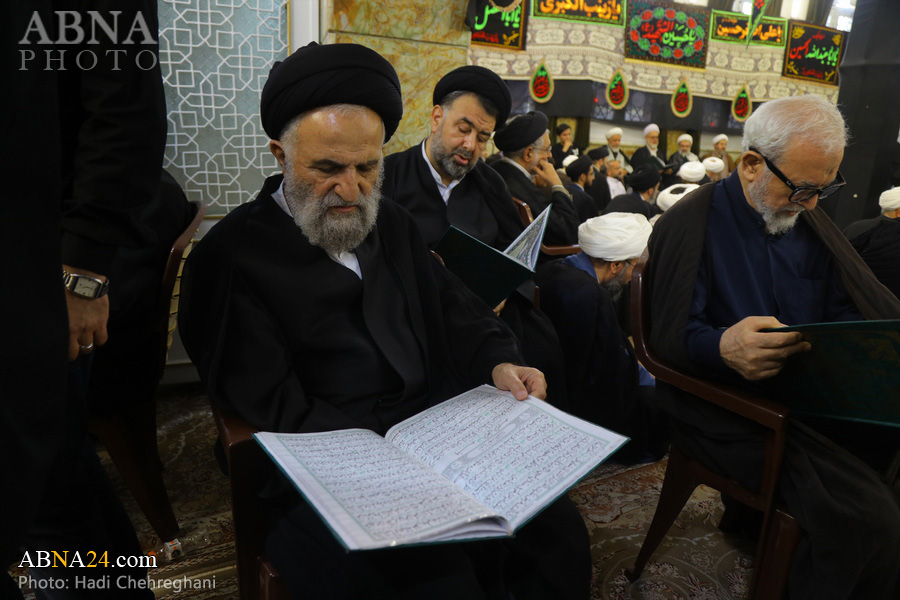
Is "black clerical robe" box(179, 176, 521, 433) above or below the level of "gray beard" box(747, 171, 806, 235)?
below

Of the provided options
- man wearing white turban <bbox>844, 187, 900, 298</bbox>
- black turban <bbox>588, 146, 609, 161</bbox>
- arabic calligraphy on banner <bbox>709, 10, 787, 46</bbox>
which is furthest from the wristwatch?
arabic calligraphy on banner <bbox>709, 10, 787, 46</bbox>

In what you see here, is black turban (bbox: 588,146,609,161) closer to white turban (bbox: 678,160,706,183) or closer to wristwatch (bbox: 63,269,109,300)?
white turban (bbox: 678,160,706,183)

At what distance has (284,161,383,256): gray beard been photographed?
61.5 inches

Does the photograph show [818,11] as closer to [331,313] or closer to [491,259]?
[491,259]

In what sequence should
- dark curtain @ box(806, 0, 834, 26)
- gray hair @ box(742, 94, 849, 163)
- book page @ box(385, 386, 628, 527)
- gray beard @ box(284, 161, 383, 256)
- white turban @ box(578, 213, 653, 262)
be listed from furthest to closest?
dark curtain @ box(806, 0, 834, 26)
white turban @ box(578, 213, 653, 262)
gray hair @ box(742, 94, 849, 163)
gray beard @ box(284, 161, 383, 256)
book page @ box(385, 386, 628, 527)

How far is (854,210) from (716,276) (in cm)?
492

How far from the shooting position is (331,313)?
1593 mm

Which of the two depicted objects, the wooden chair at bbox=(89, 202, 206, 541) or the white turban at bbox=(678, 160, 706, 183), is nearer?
the wooden chair at bbox=(89, 202, 206, 541)

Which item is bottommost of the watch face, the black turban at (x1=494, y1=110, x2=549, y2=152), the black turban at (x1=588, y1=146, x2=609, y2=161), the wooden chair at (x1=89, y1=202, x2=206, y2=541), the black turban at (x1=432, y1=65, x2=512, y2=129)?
the wooden chair at (x1=89, y1=202, x2=206, y2=541)

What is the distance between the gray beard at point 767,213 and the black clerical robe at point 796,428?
0.15 feet

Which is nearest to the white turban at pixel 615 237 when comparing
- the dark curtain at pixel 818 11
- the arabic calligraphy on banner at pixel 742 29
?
the arabic calligraphy on banner at pixel 742 29

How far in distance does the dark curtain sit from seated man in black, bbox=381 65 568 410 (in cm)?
1432

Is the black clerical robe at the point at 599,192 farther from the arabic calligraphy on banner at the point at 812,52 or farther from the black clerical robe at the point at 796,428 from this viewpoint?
the arabic calligraphy on banner at the point at 812,52

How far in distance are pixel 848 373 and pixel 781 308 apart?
1.90 ft
